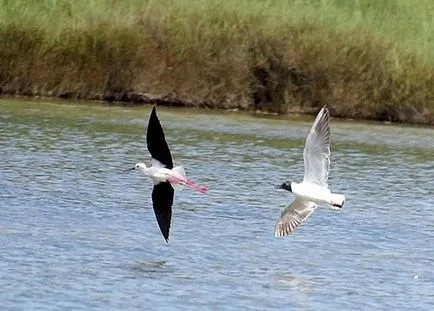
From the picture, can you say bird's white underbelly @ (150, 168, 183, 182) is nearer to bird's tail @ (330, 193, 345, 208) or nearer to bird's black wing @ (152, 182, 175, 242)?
bird's black wing @ (152, 182, 175, 242)

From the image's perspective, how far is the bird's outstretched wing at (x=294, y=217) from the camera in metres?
10.6

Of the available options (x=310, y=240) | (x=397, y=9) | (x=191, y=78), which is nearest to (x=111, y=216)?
(x=310, y=240)

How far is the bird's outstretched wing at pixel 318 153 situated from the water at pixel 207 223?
0.67 metres

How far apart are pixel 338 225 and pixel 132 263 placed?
2.83 metres

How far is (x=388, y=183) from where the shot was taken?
50.6 feet

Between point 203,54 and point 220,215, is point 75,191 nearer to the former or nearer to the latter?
point 220,215

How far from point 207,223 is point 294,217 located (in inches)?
68.5

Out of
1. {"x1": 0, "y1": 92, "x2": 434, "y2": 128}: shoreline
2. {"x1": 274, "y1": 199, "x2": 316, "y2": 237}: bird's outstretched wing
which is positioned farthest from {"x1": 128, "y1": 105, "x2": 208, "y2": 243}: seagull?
{"x1": 0, "y1": 92, "x2": 434, "y2": 128}: shoreline

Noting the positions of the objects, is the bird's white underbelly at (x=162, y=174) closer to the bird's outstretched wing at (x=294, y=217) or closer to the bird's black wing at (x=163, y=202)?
the bird's black wing at (x=163, y=202)

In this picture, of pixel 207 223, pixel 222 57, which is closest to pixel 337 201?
pixel 207 223

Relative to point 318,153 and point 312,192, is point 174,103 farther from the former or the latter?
point 312,192

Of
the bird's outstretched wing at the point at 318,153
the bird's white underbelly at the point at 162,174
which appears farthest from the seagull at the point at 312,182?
the bird's white underbelly at the point at 162,174

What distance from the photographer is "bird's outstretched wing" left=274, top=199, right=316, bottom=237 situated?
1062 centimetres

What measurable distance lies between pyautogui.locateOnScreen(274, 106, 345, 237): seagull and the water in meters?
0.34
